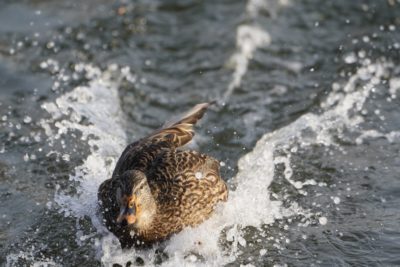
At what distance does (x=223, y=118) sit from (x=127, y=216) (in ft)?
10.2

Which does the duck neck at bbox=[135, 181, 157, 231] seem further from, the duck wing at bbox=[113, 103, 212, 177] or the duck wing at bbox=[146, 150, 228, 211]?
the duck wing at bbox=[113, 103, 212, 177]

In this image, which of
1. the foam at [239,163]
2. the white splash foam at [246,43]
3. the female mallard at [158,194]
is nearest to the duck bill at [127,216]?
the female mallard at [158,194]

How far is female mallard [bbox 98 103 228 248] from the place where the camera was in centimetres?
529

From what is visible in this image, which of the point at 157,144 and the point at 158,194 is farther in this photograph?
the point at 157,144

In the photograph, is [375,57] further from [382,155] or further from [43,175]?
[43,175]

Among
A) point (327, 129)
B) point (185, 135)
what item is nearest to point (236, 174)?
point (185, 135)

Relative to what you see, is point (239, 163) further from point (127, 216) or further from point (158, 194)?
point (127, 216)

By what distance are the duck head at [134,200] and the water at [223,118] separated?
1.22ft

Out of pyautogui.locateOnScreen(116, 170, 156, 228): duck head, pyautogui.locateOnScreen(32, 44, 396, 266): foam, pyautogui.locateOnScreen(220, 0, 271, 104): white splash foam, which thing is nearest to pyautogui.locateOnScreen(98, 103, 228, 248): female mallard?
pyautogui.locateOnScreen(116, 170, 156, 228): duck head

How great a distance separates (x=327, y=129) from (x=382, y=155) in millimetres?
757

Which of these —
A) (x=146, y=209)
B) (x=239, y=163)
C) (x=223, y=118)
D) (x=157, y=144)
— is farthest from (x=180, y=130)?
(x=223, y=118)

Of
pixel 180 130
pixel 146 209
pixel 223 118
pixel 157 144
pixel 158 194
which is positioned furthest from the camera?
pixel 223 118

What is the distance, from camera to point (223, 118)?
812 centimetres

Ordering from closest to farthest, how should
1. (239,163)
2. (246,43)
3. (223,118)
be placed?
(239,163), (223,118), (246,43)
